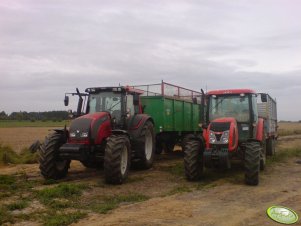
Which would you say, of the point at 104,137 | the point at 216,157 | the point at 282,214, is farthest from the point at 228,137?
the point at 282,214

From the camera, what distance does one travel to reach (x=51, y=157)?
10867 mm

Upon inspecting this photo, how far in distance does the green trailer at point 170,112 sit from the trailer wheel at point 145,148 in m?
1.22

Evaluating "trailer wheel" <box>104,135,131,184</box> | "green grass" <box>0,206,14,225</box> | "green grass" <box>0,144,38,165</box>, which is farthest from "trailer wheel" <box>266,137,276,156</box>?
"green grass" <box>0,206,14,225</box>

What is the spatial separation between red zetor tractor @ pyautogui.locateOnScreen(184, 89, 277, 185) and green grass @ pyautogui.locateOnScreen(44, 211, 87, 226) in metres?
4.32

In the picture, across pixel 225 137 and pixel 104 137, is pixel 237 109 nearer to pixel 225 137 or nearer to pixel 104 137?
pixel 225 137

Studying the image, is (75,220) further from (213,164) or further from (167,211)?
(213,164)

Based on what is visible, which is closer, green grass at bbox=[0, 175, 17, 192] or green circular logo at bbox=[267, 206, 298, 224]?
green circular logo at bbox=[267, 206, 298, 224]

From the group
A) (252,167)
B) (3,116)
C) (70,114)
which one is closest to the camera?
(252,167)

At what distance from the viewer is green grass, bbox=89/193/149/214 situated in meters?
7.88

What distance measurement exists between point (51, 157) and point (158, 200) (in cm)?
354

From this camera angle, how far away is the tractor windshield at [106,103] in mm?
12070

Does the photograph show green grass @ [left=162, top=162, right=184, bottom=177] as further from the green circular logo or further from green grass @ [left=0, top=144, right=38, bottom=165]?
A: green grass @ [left=0, top=144, right=38, bottom=165]

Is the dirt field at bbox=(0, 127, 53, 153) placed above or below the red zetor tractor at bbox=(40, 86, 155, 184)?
below

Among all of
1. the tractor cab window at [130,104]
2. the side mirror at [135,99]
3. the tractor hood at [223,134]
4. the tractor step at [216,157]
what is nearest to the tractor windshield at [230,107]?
the tractor hood at [223,134]
